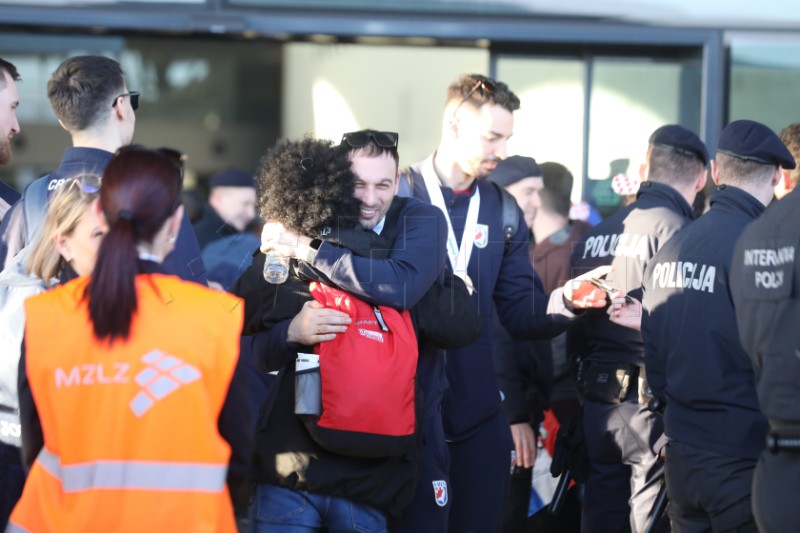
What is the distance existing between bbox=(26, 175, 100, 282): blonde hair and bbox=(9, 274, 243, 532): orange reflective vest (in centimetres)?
44

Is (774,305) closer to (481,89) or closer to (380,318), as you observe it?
(380,318)

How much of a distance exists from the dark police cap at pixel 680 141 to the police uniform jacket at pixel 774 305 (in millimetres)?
1715

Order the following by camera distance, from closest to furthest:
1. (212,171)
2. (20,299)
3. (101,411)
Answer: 1. (101,411)
2. (20,299)
3. (212,171)

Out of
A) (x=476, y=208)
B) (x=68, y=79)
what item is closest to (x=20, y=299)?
(x=68, y=79)

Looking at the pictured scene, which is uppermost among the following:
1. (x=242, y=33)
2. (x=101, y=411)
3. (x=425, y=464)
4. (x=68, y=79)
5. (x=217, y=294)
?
(x=242, y=33)

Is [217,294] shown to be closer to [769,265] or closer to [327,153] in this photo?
[327,153]

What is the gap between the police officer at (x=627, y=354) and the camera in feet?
16.7

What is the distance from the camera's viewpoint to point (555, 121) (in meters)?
8.34

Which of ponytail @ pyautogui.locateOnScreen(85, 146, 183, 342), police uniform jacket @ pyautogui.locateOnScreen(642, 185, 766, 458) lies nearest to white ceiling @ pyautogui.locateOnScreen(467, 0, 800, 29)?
police uniform jacket @ pyautogui.locateOnScreen(642, 185, 766, 458)

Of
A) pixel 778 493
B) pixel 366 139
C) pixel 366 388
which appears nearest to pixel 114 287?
pixel 366 388

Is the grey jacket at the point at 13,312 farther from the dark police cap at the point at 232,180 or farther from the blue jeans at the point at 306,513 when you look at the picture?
the dark police cap at the point at 232,180

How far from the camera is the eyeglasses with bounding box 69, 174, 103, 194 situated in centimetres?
340

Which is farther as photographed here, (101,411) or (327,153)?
(327,153)

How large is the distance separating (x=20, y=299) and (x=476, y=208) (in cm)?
205
